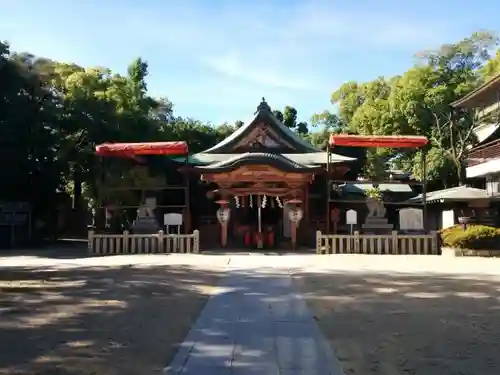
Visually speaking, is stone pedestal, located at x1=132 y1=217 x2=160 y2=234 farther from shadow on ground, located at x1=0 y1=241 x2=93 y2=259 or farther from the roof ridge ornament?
the roof ridge ornament

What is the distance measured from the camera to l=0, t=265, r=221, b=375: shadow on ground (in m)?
4.96

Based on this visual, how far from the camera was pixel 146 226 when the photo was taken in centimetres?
2105

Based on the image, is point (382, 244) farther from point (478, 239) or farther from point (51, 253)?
point (51, 253)

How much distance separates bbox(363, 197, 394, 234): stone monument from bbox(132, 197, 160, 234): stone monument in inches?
341

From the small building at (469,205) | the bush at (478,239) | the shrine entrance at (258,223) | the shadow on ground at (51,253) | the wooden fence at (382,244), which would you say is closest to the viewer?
the bush at (478,239)

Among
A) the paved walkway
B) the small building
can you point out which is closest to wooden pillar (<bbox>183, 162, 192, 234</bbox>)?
the small building

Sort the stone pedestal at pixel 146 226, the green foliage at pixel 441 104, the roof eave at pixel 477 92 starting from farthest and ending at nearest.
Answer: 1. the green foliage at pixel 441 104
2. the roof eave at pixel 477 92
3. the stone pedestal at pixel 146 226

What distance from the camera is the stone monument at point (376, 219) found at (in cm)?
2155

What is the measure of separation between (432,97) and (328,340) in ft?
94.3

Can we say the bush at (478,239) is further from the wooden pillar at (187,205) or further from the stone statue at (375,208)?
the wooden pillar at (187,205)

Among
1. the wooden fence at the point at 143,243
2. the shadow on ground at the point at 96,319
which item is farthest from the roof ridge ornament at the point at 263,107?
the shadow on ground at the point at 96,319

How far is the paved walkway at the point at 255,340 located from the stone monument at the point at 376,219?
13.1 m

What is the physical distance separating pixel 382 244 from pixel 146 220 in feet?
30.4

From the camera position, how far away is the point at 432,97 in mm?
31797
